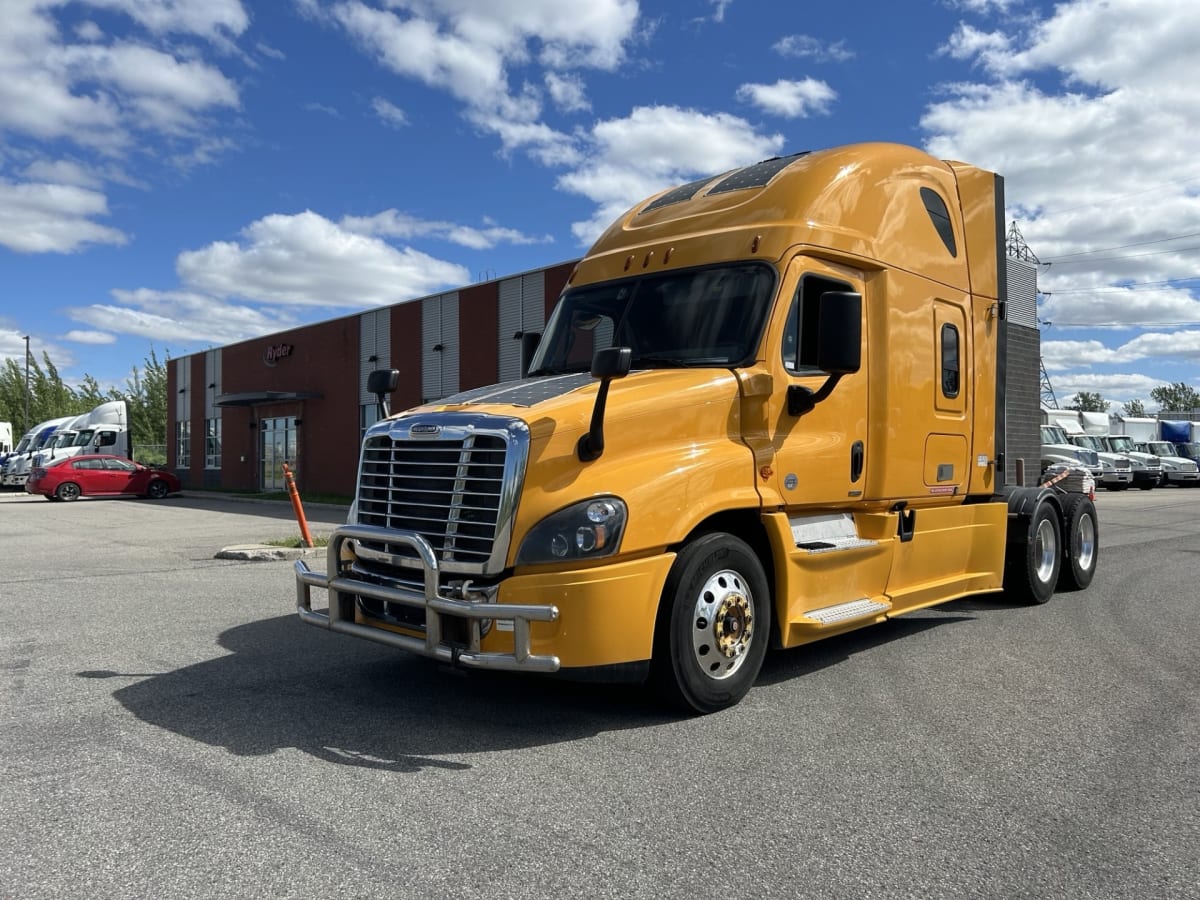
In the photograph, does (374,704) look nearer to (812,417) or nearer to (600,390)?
(600,390)

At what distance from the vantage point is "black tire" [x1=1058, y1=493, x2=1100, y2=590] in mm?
9047

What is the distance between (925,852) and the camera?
3.30 metres

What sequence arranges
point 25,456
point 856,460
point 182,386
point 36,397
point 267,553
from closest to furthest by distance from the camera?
point 856,460 < point 267,553 < point 25,456 < point 182,386 < point 36,397

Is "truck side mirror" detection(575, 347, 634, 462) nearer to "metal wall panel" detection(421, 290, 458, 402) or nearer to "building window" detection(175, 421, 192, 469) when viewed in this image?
"metal wall panel" detection(421, 290, 458, 402)

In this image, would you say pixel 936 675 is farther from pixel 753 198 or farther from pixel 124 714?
pixel 124 714

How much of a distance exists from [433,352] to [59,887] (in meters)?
24.0

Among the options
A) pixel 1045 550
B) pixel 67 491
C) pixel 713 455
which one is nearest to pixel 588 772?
pixel 713 455

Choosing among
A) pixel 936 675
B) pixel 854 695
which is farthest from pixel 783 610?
pixel 936 675

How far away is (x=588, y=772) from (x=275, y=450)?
3163 cm

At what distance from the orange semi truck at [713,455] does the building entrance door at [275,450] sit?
27.5 m

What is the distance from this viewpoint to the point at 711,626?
4.90m

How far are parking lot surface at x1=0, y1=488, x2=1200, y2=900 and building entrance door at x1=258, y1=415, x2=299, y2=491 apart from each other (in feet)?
83.8

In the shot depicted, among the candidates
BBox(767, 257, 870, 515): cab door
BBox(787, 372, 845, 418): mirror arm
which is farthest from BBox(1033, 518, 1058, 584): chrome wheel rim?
BBox(787, 372, 845, 418): mirror arm

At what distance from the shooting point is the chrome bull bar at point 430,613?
4.25 meters
